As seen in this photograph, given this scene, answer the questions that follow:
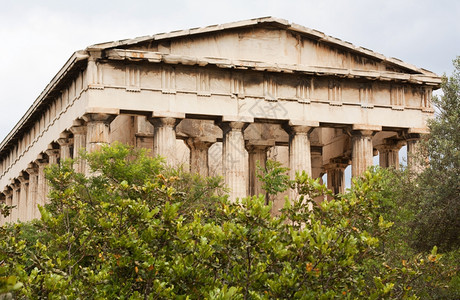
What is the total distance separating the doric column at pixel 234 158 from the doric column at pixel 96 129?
457 cm

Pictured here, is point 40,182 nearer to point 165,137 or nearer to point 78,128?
point 78,128

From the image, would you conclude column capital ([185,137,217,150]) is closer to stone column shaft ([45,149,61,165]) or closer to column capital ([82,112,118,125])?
stone column shaft ([45,149,61,165])

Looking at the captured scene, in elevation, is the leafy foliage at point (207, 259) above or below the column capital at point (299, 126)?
below

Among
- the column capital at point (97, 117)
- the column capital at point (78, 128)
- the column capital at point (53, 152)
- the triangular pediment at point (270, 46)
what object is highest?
the triangular pediment at point (270, 46)

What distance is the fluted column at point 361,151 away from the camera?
106 ft

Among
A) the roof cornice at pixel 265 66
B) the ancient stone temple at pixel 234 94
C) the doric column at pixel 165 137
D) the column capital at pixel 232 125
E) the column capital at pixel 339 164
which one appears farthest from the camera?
the column capital at pixel 339 164

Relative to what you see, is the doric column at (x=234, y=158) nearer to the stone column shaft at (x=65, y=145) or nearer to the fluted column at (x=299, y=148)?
the fluted column at (x=299, y=148)

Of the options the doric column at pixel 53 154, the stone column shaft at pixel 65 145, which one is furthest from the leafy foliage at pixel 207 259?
the doric column at pixel 53 154

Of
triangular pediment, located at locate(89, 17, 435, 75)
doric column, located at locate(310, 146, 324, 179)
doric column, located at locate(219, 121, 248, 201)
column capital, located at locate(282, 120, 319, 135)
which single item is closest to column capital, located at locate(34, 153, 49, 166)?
triangular pediment, located at locate(89, 17, 435, 75)

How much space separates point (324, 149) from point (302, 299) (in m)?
29.8

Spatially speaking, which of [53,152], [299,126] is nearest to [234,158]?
[299,126]

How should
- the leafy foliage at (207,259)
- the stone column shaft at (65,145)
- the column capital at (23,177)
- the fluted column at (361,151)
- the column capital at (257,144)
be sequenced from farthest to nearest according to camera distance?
the column capital at (23,177) → the column capital at (257,144) → the stone column shaft at (65,145) → the fluted column at (361,151) → the leafy foliage at (207,259)

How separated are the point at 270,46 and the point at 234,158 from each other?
15.8ft

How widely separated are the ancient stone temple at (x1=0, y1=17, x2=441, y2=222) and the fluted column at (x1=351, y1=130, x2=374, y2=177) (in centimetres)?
4
